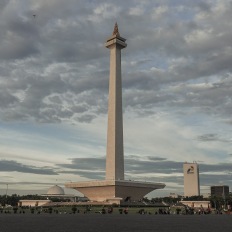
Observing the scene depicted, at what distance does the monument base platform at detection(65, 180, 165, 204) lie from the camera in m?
96.8

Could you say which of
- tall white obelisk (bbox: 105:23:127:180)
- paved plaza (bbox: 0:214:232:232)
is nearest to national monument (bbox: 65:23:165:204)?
tall white obelisk (bbox: 105:23:127:180)

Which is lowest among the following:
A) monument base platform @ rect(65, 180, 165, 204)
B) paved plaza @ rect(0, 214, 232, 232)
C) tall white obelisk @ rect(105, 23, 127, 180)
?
paved plaza @ rect(0, 214, 232, 232)

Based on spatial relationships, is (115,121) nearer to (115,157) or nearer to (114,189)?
(115,157)

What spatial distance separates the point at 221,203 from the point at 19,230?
102 m

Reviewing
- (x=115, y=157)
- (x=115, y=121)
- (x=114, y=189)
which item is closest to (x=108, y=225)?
(x=114, y=189)

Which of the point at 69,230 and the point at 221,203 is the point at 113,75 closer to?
the point at 221,203

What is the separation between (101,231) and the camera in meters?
33.8

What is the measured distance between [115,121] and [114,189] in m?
17.1

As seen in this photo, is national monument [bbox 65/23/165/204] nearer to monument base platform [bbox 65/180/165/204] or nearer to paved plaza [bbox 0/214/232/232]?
monument base platform [bbox 65/180/165/204]

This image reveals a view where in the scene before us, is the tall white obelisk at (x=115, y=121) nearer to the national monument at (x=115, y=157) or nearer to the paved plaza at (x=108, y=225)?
the national monument at (x=115, y=157)

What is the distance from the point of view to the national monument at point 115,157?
99.4 meters

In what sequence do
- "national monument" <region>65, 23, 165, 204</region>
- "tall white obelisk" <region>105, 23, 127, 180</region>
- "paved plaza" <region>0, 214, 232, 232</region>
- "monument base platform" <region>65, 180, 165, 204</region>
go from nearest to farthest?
"paved plaza" <region>0, 214, 232, 232</region>, "monument base platform" <region>65, 180, 165, 204</region>, "national monument" <region>65, 23, 165, 204</region>, "tall white obelisk" <region>105, 23, 127, 180</region>

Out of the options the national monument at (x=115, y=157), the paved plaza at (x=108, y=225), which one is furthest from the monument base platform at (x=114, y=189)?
the paved plaza at (x=108, y=225)

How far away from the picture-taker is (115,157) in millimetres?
100750
